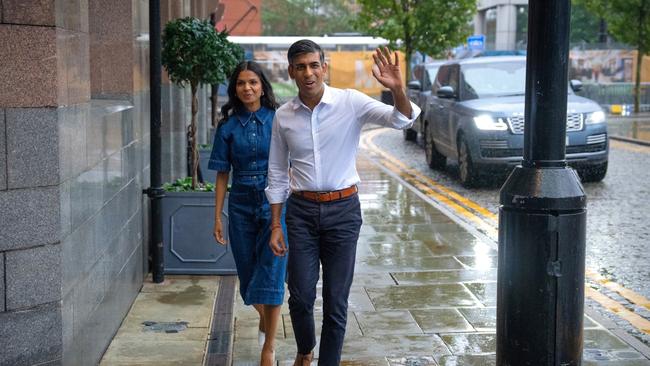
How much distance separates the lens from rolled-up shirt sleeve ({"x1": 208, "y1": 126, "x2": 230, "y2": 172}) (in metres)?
5.74

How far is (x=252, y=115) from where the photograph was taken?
5750 millimetres

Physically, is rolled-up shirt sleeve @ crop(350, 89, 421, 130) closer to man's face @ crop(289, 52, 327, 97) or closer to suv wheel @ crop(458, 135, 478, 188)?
man's face @ crop(289, 52, 327, 97)

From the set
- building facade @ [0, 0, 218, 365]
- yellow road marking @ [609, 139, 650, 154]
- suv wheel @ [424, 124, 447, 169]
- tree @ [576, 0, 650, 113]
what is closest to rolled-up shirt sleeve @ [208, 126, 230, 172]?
building facade @ [0, 0, 218, 365]

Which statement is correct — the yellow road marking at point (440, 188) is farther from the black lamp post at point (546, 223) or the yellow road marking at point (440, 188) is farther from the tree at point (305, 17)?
the tree at point (305, 17)

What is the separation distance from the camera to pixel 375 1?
32.8 meters

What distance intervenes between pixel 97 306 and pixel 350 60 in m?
36.8

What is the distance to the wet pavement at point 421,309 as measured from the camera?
19.1 feet

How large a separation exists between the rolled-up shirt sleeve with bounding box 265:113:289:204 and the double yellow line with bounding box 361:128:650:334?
114 inches

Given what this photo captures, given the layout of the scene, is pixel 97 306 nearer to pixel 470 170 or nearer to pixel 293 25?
pixel 470 170

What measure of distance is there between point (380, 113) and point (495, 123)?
9176 mm

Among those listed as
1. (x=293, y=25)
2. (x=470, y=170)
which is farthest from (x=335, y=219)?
(x=293, y=25)

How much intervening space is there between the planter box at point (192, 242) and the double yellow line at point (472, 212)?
302cm

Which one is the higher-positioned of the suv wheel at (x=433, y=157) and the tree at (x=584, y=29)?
the tree at (x=584, y=29)

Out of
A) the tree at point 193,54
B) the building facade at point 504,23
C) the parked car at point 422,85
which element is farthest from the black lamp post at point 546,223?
the building facade at point 504,23
